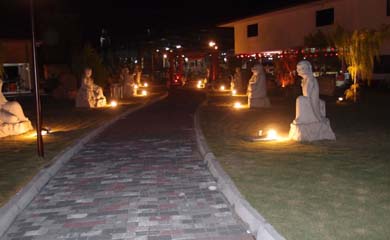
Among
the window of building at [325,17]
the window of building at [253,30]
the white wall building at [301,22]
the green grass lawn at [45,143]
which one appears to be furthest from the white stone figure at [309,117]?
the window of building at [253,30]

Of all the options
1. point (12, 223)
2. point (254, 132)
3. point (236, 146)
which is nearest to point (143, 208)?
point (12, 223)

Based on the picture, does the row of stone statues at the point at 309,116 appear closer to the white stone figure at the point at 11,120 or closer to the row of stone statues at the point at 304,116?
the row of stone statues at the point at 304,116

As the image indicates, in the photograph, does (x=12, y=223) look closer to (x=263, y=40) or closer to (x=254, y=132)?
(x=254, y=132)

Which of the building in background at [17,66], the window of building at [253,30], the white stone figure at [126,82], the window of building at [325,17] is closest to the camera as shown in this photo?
the white stone figure at [126,82]

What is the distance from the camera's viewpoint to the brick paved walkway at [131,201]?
550 centimetres

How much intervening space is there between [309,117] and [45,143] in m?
6.61

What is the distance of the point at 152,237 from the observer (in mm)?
5301

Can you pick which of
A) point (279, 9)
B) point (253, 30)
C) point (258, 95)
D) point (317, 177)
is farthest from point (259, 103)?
point (253, 30)

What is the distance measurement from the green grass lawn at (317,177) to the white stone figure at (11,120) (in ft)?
17.9

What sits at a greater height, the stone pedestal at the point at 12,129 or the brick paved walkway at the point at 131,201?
the stone pedestal at the point at 12,129

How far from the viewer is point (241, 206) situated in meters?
5.98

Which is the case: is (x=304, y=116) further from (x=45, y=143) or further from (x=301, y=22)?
(x=301, y=22)

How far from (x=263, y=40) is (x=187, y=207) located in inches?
1308

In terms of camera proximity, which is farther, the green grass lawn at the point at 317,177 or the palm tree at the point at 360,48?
the palm tree at the point at 360,48
